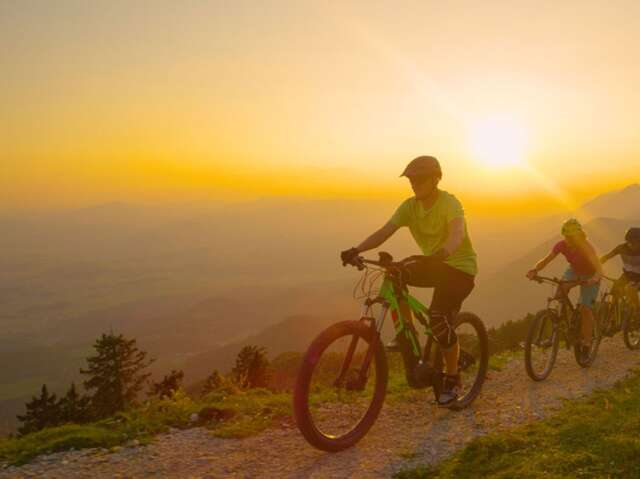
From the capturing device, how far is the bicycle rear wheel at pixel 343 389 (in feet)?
18.1

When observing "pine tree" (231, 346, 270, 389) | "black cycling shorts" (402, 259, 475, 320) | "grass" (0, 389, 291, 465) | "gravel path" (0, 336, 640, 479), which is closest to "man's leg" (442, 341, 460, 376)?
"black cycling shorts" (402, 259, 475, 320)

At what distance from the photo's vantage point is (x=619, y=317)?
12734mm

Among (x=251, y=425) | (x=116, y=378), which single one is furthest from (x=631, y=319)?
(x=116, y=378)

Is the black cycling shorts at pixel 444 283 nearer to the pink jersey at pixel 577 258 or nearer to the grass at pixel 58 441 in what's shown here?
the grass at pixel 58 441

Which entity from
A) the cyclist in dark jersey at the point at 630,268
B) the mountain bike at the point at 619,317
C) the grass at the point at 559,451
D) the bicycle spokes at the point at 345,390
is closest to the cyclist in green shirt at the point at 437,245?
the bicycle spokes at the point at 345,390

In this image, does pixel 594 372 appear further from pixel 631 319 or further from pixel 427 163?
pixel 427 163

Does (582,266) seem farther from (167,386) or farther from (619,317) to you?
(167,386)

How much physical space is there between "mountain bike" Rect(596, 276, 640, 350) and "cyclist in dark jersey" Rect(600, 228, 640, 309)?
3.0 inches

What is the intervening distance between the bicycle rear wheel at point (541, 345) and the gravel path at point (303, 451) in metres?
1.27

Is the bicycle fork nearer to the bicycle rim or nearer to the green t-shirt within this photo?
the green t-shirt

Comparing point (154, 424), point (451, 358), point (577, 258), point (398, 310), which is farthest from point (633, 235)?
point (154, 424)

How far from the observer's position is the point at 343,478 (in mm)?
5184

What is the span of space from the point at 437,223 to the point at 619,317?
9076mm

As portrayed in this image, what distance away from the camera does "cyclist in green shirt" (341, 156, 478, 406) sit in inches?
245
